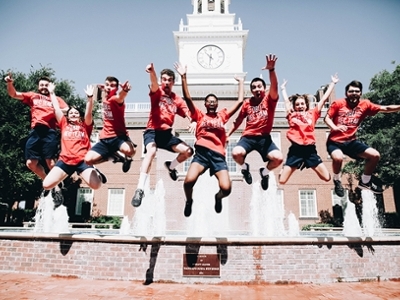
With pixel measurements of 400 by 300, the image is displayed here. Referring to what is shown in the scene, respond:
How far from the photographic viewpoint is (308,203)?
2461 cm

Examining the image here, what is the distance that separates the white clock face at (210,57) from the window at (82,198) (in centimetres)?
1444

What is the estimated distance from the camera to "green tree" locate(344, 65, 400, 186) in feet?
71.9

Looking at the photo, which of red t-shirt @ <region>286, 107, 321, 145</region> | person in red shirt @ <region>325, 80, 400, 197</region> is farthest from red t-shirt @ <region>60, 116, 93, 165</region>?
person in red shirt @ <region>325, 80, 400, 197</region>

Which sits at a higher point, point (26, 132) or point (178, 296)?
point (26, 132)

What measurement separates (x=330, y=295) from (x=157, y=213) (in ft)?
55.7

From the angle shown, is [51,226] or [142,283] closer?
[142,283]

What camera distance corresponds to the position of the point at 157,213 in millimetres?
21156

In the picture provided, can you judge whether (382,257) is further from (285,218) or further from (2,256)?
(285,218)

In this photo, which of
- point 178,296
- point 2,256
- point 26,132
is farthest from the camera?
point 26,132

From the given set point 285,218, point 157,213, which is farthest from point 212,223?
point 285,218

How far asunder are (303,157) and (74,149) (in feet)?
15.8

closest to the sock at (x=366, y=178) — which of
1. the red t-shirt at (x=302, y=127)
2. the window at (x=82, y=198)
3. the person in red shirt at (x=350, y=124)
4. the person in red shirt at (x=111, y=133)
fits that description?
the person in red shirt at (x=350, y=124)

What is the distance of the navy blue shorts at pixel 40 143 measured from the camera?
6664 mm

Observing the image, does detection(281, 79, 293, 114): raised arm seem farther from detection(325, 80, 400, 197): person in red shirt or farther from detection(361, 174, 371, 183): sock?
detection(361, 174, 371, 183): sock
